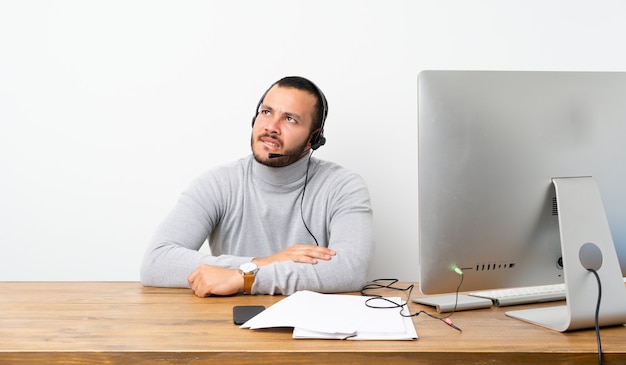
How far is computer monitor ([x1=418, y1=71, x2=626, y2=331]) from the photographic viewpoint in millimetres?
1159

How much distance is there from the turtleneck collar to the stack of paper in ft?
2.59

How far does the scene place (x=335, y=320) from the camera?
117 centimetres

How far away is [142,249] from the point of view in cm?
270

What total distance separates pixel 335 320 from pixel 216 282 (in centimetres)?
42

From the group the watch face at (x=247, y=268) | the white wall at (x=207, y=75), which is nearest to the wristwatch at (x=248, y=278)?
the watch face at (x=247, y=268)

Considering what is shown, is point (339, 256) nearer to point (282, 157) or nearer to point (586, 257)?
point (282, 157)

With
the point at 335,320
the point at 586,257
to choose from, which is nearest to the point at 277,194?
the point at 335,320

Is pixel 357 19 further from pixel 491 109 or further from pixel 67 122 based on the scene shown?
pixel 491 109

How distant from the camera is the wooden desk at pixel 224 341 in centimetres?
102

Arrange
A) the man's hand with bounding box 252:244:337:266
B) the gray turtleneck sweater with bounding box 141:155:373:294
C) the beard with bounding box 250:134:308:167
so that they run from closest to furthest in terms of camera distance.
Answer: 1. the man's hand with bounding box 252:244:337:266
2. the gray turtleneck sweater with bounding box 141:155:373:294
3. the beard with bounding box 250:134:308:167

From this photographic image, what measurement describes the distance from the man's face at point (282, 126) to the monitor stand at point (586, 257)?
105 centimetres

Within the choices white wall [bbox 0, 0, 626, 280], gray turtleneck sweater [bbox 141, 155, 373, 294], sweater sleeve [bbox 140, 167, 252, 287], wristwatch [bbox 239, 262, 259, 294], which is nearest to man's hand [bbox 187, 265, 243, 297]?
wristwatch [bbox 239, 262, 259, 294]

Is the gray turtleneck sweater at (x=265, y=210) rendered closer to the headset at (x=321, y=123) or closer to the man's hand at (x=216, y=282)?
the headset at (x=321, y=123)

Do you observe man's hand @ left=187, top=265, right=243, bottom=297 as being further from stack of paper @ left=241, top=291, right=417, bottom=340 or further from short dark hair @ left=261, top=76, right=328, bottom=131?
short dark hair @ left=261, top=76, right=328, bottom=131
